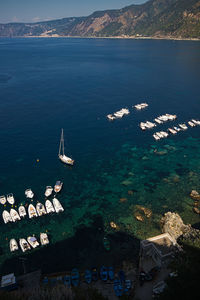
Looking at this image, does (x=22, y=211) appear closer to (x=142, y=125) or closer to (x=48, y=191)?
(x=48, y=191)

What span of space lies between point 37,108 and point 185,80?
13951 centimetres

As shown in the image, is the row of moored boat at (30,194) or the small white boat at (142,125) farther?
the small white boat at (142,125)

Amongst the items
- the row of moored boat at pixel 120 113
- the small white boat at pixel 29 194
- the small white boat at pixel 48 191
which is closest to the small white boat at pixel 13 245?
the small white boat at pixel 29 194

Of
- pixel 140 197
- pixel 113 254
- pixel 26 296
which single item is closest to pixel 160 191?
pixel 140 197

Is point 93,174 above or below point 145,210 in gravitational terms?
above

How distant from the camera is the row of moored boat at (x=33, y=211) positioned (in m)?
62.6

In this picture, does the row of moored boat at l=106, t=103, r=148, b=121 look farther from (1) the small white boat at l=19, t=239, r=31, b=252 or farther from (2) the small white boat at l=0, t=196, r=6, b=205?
(1) the small white boat at l=19, t=239, r=31, b=252

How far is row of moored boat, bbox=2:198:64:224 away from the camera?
62625 millimetres

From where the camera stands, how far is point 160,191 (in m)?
72.7

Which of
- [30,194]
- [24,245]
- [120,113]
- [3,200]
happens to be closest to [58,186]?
[30,194]

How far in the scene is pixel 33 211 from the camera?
64.5 metres

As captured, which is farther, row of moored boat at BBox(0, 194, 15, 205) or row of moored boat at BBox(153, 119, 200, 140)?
row of moored boat at BBox(153, 119, 200, 140)

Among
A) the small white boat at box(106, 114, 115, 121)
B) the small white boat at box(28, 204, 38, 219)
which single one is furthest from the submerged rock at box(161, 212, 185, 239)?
the small white boat at box(106, 114, 115, 121)

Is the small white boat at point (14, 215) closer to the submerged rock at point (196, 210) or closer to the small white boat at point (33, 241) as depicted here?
the small white boat at point (33, 241)
